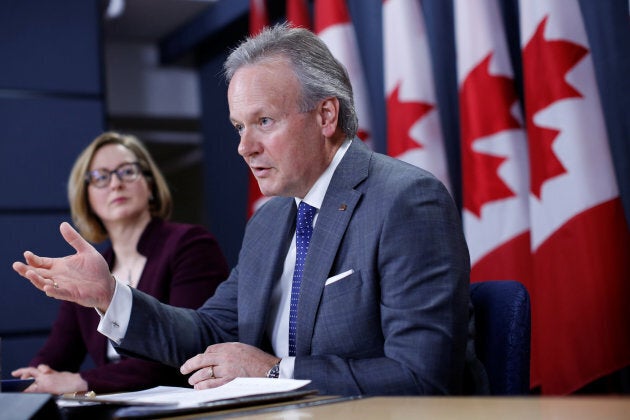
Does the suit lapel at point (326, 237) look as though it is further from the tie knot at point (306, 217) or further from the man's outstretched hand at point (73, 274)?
the man's outstretched hand at point (73, 274)

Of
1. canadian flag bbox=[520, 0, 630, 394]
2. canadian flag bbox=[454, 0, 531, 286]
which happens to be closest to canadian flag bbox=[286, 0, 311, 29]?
canadian flag bbox=[454, 0, 531, 286]

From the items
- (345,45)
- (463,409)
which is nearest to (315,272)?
(463,409)

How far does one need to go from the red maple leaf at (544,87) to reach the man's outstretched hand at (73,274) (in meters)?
1.58

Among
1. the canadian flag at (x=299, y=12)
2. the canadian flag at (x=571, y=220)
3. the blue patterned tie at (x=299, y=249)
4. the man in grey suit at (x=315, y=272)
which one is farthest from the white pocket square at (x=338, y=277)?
the canadian flag at (x=299, y=12)

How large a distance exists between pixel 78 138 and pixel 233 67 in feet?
10.2

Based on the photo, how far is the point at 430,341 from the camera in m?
1.50

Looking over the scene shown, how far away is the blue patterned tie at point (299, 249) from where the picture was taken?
5.90ft

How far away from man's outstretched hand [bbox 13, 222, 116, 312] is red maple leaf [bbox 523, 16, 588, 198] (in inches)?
62.1

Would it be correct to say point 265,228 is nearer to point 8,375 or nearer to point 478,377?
point 478,377

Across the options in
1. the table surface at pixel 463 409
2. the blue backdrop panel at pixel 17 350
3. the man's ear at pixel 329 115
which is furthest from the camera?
the blue backdrop panel at pixel 17 350

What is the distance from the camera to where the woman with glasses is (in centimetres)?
241

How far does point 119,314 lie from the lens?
1776 mm

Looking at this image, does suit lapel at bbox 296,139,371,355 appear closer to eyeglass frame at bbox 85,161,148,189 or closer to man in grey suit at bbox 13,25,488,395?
man in grey suit at bbox 13,25,488,395

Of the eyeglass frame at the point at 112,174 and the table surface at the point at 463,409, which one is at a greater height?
the eyeglass frame at the point at 112,174
